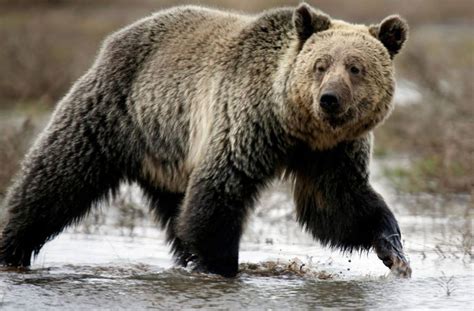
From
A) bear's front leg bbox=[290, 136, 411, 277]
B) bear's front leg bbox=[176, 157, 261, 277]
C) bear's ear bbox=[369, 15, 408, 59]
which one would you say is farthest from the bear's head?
bear's front leg bbox=[176, 157, 261, 277]

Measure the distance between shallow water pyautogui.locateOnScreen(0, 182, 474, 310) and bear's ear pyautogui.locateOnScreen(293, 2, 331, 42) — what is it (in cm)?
166

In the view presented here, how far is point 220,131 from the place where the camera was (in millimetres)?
7543

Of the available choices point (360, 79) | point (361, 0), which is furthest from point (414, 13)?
point (360, 79)

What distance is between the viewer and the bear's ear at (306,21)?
7.45m

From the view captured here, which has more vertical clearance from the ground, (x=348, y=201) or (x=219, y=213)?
(x=348, y=201)

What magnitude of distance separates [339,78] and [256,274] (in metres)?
1.60

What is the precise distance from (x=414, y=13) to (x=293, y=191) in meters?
22.4

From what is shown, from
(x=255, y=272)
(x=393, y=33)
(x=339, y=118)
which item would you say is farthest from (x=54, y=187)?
(x=393, y=33)

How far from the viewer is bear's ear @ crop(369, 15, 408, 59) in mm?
7461

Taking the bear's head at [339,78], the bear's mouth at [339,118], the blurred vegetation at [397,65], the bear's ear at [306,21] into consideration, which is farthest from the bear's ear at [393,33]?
the blurred vegetation at [397,65]

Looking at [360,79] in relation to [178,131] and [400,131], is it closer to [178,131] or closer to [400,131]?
[178,131]

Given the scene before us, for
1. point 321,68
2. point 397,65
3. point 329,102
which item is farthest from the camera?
point 397,65

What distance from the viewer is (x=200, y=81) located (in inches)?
312

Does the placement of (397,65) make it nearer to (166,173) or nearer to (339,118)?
(166,173)
